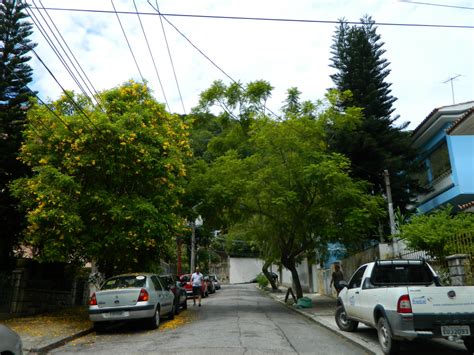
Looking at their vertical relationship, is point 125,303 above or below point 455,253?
below

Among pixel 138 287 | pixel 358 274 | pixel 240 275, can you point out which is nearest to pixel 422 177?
pixel 358 274

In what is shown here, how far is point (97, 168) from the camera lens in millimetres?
13477

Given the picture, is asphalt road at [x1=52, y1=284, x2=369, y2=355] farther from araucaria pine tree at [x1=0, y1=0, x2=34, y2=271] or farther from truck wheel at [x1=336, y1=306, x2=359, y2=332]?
araucaria pine tree at [x1=0, y1=0, x2=34, y2=271]

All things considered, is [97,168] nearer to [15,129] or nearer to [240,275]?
[15,129]

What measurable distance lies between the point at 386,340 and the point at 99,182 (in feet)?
31.5

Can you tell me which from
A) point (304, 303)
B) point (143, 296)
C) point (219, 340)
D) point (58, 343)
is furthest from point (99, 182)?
point (304, 303)

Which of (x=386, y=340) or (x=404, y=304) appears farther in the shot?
(x=386, y=340)

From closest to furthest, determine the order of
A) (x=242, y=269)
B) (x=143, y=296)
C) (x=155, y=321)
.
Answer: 1. (x=143, y=296)
2. (x=155, y=321)
3. (x=242, y=269)

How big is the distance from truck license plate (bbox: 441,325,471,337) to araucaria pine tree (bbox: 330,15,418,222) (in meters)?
13.5

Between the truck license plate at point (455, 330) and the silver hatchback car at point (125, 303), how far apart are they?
7349 millimetres

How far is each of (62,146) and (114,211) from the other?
280 cm

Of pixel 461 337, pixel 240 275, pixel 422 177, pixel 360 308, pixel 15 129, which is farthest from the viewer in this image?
pixel 240 275

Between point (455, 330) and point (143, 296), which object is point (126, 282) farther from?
point (455, 330)

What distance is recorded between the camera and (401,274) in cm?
923
